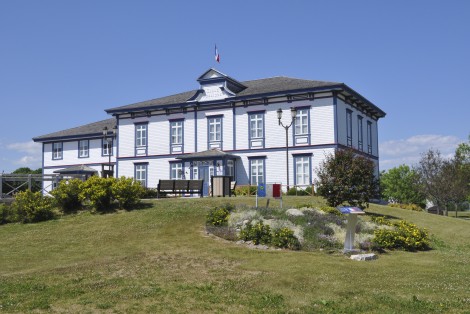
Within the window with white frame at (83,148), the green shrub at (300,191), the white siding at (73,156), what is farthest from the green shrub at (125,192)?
the window with white frame at (83,148)

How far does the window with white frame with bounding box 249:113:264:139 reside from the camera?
37.5 m

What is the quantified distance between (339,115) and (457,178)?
20281 mm

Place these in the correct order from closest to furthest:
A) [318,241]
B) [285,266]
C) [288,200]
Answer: [285,266] → [318,241] → [288,200]

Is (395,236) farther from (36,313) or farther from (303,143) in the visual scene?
(303,143)

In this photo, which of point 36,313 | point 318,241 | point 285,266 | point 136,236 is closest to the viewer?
point 36,313

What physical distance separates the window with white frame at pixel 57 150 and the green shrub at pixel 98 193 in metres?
29.2

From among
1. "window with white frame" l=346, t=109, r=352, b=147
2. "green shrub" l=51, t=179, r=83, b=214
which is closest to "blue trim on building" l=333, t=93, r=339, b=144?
"window with white frame" l=346, t=109, r=352, b=147

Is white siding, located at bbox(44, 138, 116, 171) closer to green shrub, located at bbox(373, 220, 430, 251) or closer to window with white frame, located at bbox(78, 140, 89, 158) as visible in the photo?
window with white frame, located at bbox(78, 140, 89, 158)

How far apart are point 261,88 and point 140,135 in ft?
37.1

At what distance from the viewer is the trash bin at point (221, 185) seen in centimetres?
2937

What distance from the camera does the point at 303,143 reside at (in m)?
35.7

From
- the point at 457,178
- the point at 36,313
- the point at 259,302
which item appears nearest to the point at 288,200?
the point at 259,302

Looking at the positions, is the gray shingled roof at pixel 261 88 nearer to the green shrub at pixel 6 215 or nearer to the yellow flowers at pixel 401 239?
the yellow flowers at pixel 401 239

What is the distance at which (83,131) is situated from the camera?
163 ft
